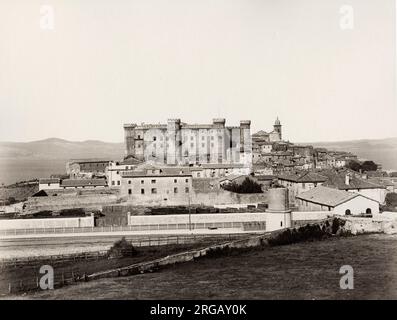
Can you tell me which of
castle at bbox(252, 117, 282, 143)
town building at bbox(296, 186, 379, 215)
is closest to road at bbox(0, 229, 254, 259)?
town building at bbox(296, 186, 379, 215)

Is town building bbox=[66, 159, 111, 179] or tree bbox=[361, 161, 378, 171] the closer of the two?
tree bbox=[361, 161, 378, 171]

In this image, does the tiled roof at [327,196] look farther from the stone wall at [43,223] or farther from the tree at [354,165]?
the tree at [354,165]

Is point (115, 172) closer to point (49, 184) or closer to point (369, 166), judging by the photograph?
point (49, 184)

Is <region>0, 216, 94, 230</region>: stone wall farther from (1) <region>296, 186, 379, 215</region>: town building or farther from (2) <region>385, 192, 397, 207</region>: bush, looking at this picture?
(2) <region>385, 192, 397, 207</region>: bush

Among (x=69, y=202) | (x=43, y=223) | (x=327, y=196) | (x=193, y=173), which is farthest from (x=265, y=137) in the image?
(x=43, y=223)

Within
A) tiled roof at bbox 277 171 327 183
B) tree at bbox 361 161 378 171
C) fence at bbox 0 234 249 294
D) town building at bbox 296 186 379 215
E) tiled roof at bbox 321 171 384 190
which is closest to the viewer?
fence at bbox 0 234 249 294
